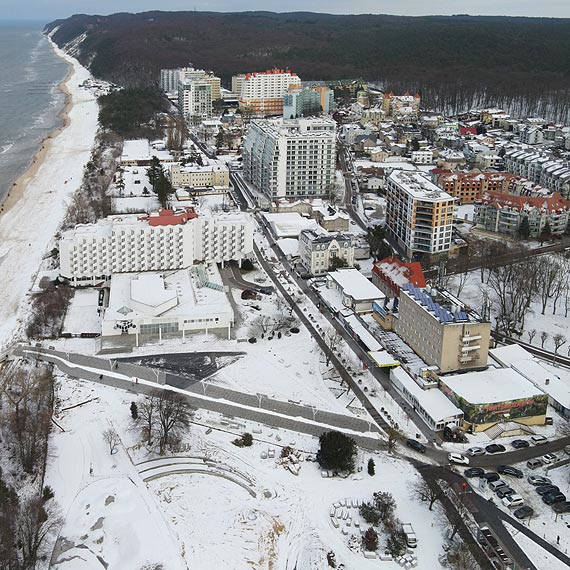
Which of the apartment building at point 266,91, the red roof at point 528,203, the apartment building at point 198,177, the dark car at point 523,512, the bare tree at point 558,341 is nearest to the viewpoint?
the dark car at point 523,512

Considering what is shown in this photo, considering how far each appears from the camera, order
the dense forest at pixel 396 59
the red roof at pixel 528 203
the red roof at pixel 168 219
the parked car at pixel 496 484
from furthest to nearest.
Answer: the dense forest at pixel 396 59
the red roof at pixel 528 203
the red roof at pixel 168 219
the parked car at pixel 496 484

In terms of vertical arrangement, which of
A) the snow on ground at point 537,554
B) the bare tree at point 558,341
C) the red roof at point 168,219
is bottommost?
the snow on ground at point 537,554

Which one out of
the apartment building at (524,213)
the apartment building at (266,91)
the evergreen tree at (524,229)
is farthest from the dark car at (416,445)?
the apartment building at (266,91)

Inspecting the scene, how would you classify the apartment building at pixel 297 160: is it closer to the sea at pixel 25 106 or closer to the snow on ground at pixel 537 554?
the sea at pixel 25 106

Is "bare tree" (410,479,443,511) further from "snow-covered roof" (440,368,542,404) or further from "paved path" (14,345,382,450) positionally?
"snow-covered roof" (440,368,542,404)

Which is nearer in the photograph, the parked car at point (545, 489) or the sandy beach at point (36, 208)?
the parked car at point (545, 489)

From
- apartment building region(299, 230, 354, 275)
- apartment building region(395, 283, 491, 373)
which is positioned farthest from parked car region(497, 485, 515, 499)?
apartment building region(299, 230, 354, 275)
